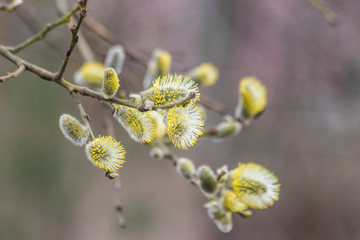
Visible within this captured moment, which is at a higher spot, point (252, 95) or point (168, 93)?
point (252, 95)

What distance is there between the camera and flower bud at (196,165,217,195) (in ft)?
3.03

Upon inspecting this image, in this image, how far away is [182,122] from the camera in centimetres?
68

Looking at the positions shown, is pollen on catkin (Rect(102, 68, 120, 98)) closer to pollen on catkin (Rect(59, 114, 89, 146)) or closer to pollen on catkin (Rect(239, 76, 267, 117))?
pollen on catkin (Rect(59, 114, 89, 146))

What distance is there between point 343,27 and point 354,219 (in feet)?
6.07

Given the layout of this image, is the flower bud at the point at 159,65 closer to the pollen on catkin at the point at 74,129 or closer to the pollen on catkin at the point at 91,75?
the pollen on catkin at the point at 91,75

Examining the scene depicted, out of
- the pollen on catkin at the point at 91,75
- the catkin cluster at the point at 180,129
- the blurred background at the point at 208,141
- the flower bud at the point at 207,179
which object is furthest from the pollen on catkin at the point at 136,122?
the blurred background at the point at 208,141

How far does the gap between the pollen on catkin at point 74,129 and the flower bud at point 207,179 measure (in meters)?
0.32

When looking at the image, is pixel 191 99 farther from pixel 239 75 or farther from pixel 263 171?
pixel 239 75

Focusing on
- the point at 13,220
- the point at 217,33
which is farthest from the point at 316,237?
the point at 13,220

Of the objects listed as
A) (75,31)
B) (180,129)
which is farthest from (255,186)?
(75,31)

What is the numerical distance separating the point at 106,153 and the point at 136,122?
0.08m

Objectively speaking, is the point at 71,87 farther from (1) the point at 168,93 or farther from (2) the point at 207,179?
(2) the point at 207,179

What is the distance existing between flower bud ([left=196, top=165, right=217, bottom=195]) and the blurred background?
204 cm

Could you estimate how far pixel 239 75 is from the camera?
4.74 meters
